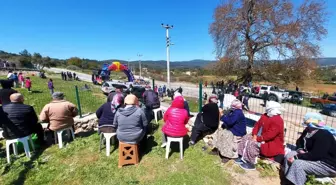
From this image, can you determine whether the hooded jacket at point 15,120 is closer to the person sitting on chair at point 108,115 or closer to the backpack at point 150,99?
the person sitting on chair at point 108,115

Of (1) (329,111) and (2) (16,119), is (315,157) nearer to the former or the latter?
(2) (16,119)

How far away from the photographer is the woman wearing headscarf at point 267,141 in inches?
119

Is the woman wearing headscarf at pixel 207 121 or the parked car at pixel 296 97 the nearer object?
the woman wearing headscarf at pixel 207 121

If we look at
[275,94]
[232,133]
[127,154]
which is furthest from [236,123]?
[275,94]

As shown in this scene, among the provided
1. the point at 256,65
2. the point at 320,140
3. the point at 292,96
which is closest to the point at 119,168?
the point at 320,140

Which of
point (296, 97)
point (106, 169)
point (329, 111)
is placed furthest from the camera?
point (329, 111)

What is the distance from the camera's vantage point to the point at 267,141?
3.13 meters

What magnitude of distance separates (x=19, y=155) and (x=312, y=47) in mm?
20432

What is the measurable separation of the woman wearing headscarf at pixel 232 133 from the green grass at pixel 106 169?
0.26 meters

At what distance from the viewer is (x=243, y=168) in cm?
315

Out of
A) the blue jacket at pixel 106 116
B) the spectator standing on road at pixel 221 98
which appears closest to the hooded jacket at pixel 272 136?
the spectator standing on road at pixel 221 98

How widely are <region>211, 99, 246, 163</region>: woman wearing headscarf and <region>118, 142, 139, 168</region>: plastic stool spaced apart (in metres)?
1.65

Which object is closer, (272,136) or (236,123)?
(272,136)

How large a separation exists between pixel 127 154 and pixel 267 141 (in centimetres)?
254
